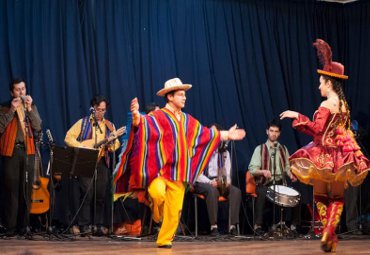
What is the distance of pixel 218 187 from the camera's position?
30.2ft

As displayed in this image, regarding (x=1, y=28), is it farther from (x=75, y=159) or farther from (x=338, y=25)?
(x=338, y=25)

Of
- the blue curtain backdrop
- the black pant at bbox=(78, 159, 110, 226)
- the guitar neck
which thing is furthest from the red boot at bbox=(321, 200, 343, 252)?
the blue curtain backdrop

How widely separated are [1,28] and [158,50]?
2.24 metres

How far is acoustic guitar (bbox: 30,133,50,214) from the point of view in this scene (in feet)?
27.5

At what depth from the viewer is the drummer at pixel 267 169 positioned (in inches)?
372

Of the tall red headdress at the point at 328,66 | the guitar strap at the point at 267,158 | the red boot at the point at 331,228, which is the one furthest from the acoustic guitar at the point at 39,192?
the red boot at the point at 331,228

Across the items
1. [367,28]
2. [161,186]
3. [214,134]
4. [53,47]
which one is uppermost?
[367,28]

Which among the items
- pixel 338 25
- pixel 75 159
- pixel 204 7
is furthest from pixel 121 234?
pixel 338 25

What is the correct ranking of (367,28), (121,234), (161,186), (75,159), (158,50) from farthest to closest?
(367,28)
(158,50)
(121,234)
(75,159)
(161,186)

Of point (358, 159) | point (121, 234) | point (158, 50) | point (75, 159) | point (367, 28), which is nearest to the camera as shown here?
point (358, 159)

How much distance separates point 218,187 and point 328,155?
11.0 ft

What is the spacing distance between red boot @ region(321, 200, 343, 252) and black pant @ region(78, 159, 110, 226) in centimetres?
355

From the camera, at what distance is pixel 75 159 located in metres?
7.81

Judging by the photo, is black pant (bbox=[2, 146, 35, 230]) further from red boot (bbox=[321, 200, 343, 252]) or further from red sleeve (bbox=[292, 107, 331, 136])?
red boot (bbox=[321, 200, 343, 252])
